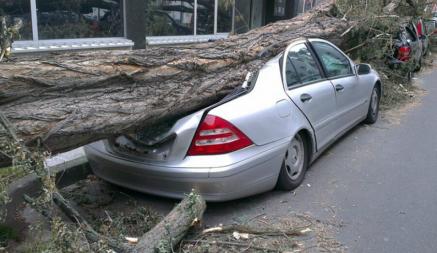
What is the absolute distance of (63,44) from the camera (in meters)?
8.58

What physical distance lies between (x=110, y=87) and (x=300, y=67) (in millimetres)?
2183

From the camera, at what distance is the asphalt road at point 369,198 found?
12.8 feet

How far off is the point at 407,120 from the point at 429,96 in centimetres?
294

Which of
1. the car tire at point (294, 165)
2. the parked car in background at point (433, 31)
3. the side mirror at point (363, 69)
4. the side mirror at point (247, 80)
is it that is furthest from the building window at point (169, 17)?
the parked car in background at point (433, 31)

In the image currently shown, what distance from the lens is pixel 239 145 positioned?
3996mm

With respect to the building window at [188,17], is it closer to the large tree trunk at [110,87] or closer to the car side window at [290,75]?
the large tree trunk at [110,87]

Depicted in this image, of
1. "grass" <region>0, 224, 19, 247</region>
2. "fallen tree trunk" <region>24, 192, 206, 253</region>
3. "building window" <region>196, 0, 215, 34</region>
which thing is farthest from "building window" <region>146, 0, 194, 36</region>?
"fallen tree trunk" <region>24, 192, 206, 253</region>

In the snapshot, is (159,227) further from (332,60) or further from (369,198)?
(332,60)

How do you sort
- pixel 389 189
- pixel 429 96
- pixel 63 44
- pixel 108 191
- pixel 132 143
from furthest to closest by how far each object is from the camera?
pixel 429 96 → pixel 63 44 → pixel 389 189 → pixel 108 191 → pixel 132 143

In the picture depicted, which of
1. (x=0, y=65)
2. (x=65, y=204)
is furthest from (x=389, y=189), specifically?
(x=0, y=65)

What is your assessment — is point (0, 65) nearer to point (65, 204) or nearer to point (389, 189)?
point (65, 204)

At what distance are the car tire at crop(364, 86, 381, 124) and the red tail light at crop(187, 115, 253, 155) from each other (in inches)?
158

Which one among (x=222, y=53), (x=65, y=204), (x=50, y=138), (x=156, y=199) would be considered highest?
(x=222, y=53)

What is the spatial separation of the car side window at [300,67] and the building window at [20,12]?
4664mm
